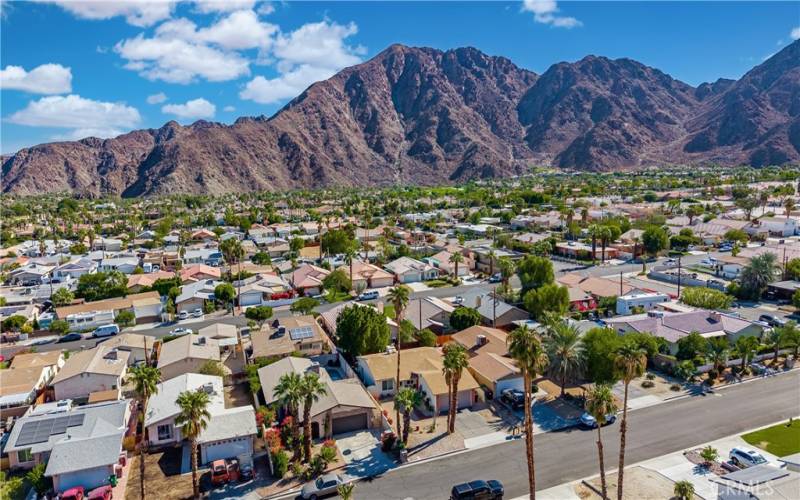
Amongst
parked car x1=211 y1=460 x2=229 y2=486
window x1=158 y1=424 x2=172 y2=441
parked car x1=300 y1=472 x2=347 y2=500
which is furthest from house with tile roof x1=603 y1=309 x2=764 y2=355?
window x1=158 y1=424 x2=172 y2=441

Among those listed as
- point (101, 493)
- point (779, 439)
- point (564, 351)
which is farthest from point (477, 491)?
point (779, 439)

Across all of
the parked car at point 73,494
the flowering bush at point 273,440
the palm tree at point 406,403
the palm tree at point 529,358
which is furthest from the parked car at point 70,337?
the palm tree at point 529,358

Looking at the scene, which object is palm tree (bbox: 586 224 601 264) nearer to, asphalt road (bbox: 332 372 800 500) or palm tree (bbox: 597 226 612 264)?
palm tree (bbox: 597 226 612 264)

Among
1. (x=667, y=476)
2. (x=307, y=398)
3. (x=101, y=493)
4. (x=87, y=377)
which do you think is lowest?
(x=667, y=476)

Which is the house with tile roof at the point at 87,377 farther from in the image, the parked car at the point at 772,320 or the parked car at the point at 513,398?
the parked car at the point at 772,320

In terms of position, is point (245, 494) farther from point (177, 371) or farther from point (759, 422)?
point (759, 422)

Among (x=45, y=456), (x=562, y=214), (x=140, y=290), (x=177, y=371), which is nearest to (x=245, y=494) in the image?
(x=45, y=456)

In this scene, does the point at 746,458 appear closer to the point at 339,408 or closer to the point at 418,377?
the point at 418,377
